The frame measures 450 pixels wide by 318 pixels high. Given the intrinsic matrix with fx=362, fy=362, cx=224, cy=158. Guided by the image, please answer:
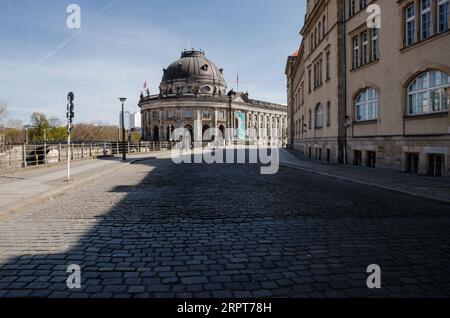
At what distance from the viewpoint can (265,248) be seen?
5387mm

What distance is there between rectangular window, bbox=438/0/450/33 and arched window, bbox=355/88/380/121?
196 inches

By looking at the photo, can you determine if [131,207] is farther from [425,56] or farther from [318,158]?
[318,158]

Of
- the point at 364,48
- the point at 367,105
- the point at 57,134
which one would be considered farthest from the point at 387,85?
the point at 57,134

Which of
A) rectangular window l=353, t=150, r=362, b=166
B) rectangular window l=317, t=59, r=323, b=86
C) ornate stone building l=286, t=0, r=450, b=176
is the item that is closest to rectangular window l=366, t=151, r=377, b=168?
ornate stone building l=286, t=0, r=450, b=176

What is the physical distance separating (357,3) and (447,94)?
30.4ft

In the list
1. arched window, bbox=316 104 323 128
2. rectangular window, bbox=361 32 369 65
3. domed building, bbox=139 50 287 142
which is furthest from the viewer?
domed building, bbox=139 50 287 142

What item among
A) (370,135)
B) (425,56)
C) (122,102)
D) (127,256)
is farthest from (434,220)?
(122,102)

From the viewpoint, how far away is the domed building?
4136 inches

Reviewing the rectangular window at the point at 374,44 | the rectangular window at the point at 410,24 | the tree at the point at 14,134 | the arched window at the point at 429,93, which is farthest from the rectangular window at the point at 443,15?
the tree at the point at 14,134

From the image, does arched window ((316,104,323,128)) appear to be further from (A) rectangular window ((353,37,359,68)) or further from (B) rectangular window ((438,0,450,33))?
(B) rectangular window ((438,0,450,33))

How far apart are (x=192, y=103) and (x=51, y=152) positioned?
79.3m

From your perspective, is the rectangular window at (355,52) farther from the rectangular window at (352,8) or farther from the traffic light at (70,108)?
the traffic light at (70,108)

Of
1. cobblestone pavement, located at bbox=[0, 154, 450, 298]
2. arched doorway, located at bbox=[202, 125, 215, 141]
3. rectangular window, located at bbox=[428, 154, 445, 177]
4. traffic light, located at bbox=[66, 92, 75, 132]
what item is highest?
arched doorway, located at bbox=[202, 125, 215, 141]

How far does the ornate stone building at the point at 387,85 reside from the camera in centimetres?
1439
